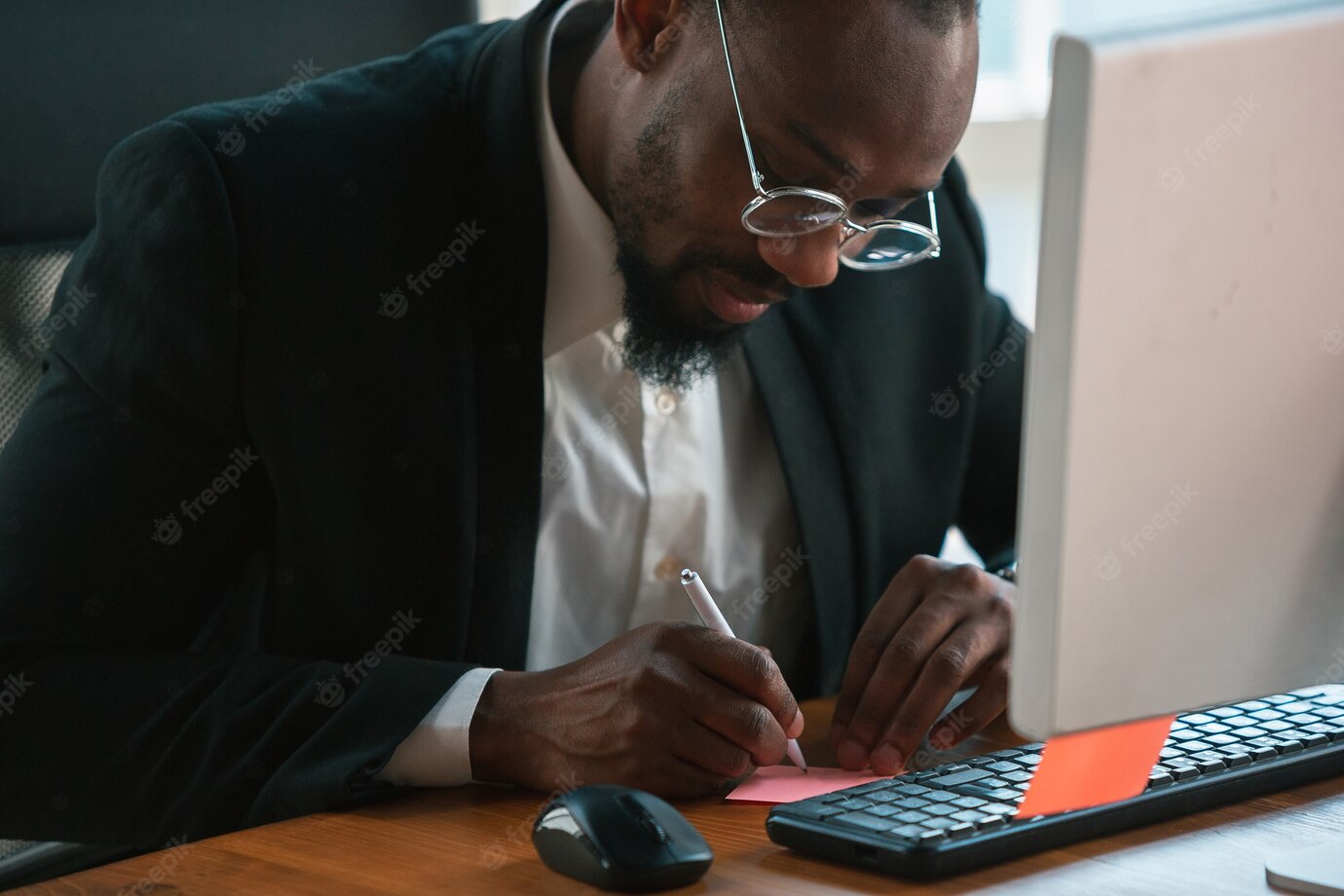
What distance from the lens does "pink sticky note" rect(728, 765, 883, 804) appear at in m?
0.92

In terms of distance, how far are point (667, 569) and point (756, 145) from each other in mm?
457

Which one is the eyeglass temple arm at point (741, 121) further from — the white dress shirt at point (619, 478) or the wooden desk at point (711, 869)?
the wooden desk at point (711, 869)

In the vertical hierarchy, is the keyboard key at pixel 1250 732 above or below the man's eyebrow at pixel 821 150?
below

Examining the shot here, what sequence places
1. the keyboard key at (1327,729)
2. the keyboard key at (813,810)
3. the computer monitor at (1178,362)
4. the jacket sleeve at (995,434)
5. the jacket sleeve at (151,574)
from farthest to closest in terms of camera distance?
the jacket sleeve at (995,434)
the jacket sleeve at (151,574)
the keyboard key at (1327,729)
the keyboard key at (813,810)
the computer monitor at (1178,362)

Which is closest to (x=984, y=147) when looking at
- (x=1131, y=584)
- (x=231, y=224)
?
(x=231, y=224)

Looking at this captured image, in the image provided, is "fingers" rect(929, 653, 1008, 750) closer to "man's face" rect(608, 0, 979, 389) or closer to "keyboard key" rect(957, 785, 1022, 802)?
"keyboard key" rect(957, 785, 1022, 802)

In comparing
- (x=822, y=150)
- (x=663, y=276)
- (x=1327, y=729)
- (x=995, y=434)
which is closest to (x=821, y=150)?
(x=822, y=150)

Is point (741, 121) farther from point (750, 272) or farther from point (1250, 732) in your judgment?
point (1250, 732)

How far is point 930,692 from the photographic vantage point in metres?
1.03

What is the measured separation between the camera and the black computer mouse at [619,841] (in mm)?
728

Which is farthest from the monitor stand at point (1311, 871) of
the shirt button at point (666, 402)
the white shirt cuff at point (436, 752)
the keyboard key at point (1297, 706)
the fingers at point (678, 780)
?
the shirt button at point (666, 402)

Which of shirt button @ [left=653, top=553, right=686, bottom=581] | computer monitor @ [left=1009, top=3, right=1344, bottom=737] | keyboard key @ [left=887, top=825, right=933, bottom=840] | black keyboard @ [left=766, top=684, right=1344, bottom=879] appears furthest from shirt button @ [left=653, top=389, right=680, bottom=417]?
computer monitor @ [left=1009, top=3, right=1344, bottom=737]

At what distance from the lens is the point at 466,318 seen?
1.27 m

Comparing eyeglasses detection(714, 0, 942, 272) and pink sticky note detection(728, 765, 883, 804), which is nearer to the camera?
pink sticky note detection(728, 765, 883, 804)
